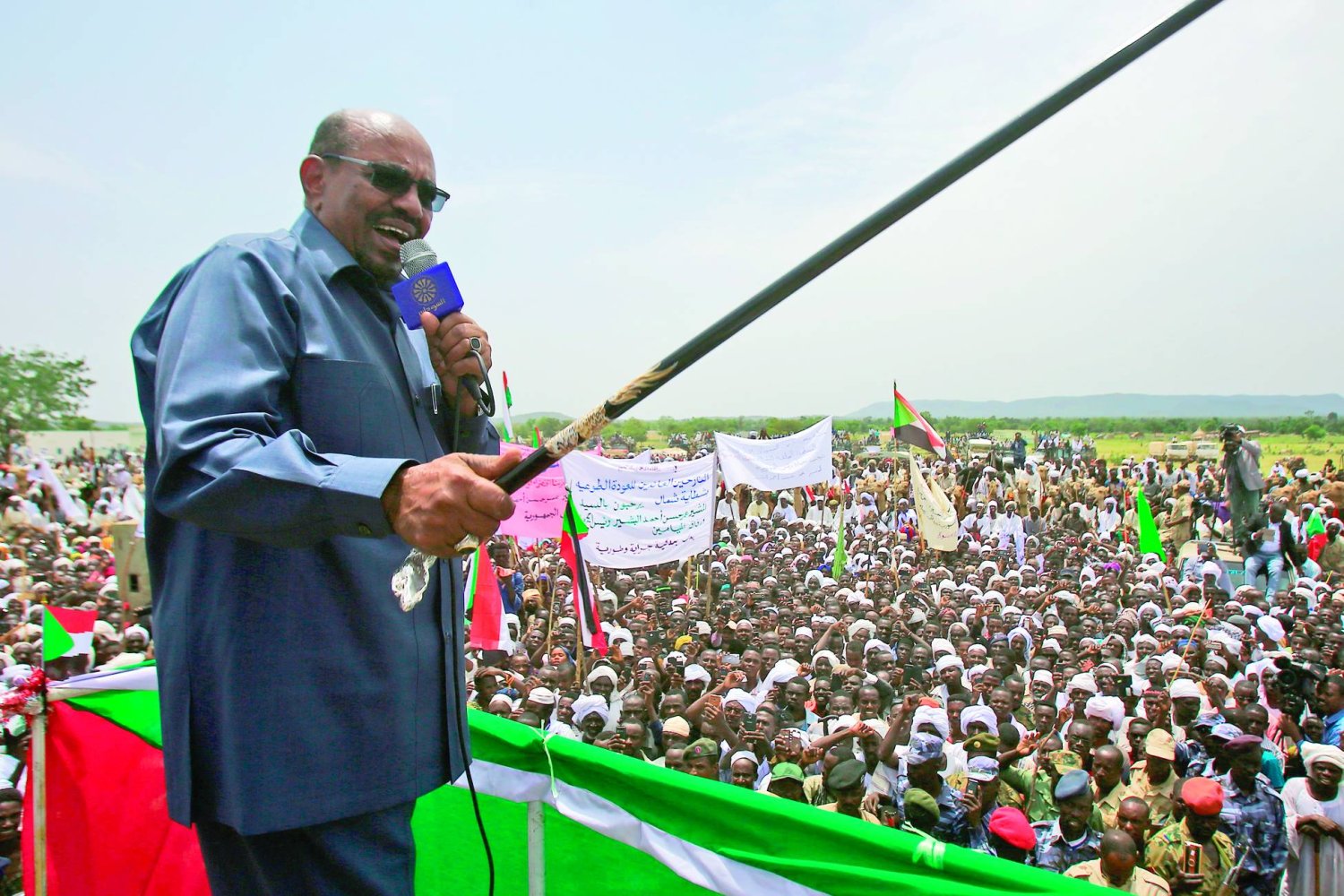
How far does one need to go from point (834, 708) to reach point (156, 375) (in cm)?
673

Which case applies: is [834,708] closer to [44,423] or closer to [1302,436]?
[44,423]

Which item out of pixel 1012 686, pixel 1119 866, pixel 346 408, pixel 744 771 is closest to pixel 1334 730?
pixel 1012 686

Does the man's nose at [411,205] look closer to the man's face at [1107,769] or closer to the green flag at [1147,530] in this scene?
the man's face at [1107,769]

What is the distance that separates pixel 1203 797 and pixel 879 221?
4.65 metres

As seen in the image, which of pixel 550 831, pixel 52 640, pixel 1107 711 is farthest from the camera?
pixel 1107 711

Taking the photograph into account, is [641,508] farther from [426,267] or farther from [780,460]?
[426,267]

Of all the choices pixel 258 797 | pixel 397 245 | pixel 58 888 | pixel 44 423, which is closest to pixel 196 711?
pixel 258 797

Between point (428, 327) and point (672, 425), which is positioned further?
point (672, 425)

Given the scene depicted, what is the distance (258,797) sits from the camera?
1167 millimetres

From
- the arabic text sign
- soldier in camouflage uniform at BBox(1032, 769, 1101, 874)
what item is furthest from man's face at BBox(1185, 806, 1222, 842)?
the arabic text sign

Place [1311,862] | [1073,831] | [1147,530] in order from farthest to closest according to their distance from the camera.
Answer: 1. [1147,530]
2. [1073,831]
3. [1311,862]

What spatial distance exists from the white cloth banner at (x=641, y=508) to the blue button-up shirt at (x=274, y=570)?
8.07 meters

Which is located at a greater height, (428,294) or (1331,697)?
(428,294)

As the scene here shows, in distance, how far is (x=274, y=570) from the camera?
3.94ft
